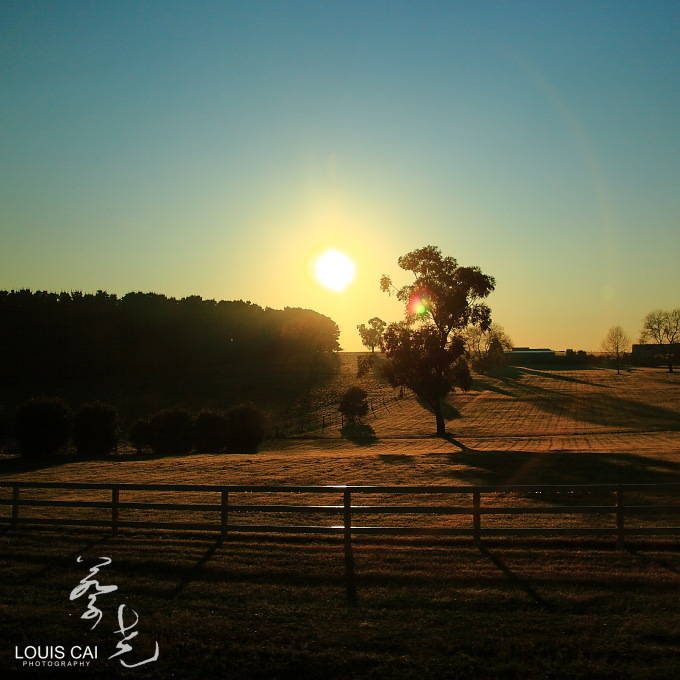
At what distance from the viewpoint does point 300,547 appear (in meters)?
12.5

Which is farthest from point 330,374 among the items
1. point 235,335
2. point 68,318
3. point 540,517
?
point 540,517

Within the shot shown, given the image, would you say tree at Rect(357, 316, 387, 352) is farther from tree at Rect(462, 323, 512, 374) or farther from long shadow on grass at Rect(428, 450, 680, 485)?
tree at Rect(462, 323, 512, 374)

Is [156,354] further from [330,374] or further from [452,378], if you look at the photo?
[452,378]

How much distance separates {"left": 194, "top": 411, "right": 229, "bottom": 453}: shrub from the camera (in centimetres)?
5003

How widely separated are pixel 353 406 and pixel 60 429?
111ft

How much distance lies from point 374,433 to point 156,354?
6192 centimetres

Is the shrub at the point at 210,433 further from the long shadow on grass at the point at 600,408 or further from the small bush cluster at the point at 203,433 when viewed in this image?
the long shadow on grass at the point at 600,408

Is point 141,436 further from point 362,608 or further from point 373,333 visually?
point 362,608

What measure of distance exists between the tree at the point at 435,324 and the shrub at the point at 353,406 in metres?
18.5

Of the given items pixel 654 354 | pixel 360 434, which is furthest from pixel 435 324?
pixel 654 354

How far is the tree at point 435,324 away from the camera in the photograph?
51125mm

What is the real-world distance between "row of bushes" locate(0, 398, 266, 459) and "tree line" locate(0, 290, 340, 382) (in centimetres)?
5814

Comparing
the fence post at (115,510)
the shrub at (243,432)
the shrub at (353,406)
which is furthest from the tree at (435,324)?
the fence post at (115,510)

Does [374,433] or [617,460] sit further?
[374,433]
